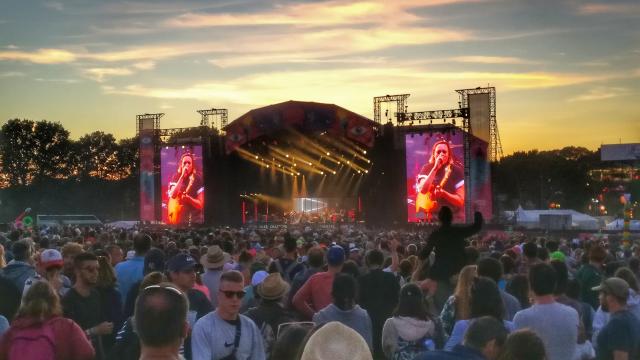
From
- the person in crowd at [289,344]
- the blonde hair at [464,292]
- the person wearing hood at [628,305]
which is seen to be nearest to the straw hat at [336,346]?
the person in crowd at [289,344]

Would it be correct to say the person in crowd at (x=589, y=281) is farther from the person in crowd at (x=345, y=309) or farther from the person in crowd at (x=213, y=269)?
the person in crowd at (x=213, y=269)

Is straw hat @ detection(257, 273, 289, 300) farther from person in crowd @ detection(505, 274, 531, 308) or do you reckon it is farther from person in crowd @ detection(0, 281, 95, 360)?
person in crowd @ detection(505, 274, 531, 308)

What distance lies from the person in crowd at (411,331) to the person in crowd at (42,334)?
195 cm

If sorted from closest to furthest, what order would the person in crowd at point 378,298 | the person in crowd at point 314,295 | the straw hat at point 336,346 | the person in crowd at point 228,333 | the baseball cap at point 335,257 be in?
the straw hat at point 336,346 < the person in crowd at point 228,333 < the person in crowd at point 314,295 < the baseball cap at point 335,257 < the person in crowd at point 378,298

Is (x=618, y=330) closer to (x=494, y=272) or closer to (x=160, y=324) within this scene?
(x=494, y=272)

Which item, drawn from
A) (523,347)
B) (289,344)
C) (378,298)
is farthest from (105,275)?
(523,347)

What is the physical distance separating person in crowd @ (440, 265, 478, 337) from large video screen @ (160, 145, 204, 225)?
3740 cm

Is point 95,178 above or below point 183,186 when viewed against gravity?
above

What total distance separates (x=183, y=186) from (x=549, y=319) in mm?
38549

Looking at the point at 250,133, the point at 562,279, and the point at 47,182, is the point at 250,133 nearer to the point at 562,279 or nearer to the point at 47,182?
the point at 562,279

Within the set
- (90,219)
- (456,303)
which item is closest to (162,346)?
(456,303)

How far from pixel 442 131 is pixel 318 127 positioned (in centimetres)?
566

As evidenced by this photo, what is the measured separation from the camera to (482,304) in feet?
17.0

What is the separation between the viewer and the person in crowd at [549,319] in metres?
5.49
